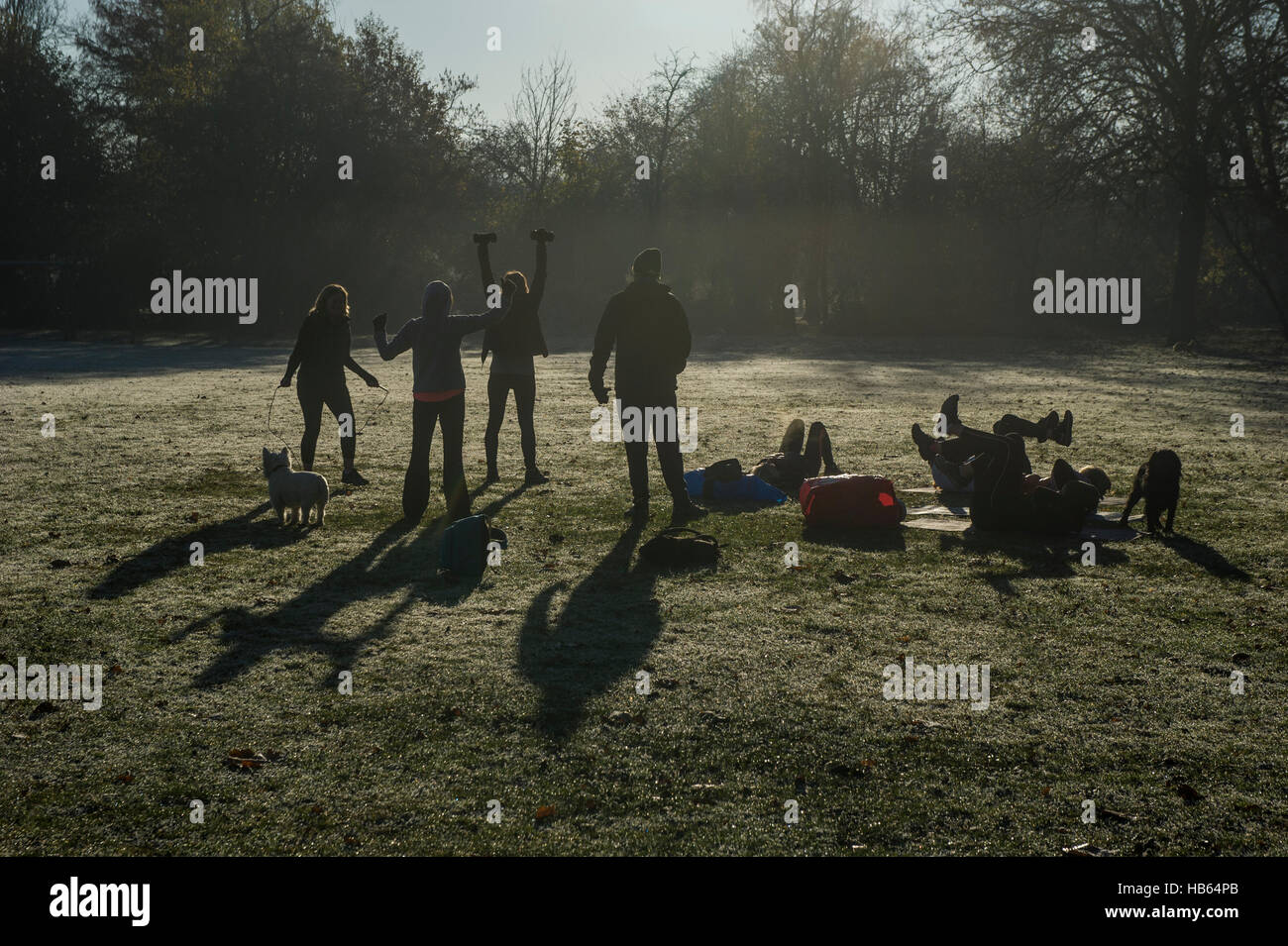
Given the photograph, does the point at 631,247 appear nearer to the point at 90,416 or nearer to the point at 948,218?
the point at 948,218

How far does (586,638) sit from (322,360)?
6062 mm

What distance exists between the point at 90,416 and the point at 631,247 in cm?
3730

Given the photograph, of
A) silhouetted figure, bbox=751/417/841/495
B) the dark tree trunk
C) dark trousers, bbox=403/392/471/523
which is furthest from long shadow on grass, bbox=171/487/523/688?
the dark tree trunk

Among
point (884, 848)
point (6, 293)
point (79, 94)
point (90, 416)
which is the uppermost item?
point (79, 94)

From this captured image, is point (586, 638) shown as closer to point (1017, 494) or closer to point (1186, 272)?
point (1017, 494)

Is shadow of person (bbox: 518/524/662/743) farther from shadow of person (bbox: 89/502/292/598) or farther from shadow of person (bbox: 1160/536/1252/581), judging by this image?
shadow of person (bbox: 1160/536/1252/581)

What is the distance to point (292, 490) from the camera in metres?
9.91

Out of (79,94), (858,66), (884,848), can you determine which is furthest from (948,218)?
(884,848)

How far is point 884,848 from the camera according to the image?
4.27 metres

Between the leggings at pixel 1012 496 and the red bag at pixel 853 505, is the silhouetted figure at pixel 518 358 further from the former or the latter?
the leggings at pixel 1012 496

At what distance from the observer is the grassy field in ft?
14.8

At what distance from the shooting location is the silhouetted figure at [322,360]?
1167cm

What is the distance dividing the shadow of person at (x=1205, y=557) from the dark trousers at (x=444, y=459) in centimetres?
591

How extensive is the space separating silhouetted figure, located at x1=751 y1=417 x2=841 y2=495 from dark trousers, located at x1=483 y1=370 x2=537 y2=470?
7.96 ft
